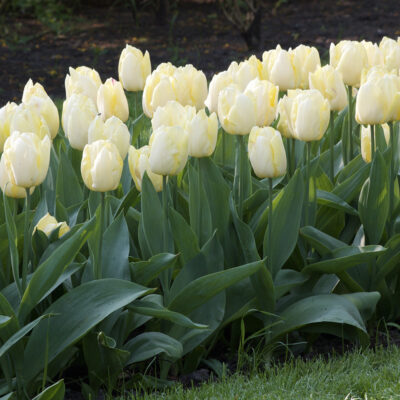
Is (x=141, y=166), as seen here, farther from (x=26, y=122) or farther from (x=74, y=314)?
(x=74, y=314)

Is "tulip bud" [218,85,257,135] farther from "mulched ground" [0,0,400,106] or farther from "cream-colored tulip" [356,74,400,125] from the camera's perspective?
"mulched ground" [0,0,400,106]

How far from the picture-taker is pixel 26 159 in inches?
77.6

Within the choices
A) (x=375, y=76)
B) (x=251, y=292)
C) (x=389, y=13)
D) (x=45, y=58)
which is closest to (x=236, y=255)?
(x=251, y=292)

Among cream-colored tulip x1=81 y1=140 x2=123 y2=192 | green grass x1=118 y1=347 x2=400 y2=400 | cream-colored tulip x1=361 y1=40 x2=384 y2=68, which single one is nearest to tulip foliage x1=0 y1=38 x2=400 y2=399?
cream-colored tulip x1=81 y1=140 x2=123 y2=192

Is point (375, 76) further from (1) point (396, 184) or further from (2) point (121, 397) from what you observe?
(2) point (121, 397)

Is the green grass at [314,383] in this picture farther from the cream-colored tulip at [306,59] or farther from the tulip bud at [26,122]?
the cream-colored tulip at [306,59]

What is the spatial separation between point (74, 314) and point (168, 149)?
524 mm

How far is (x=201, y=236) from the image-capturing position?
2.48 metres

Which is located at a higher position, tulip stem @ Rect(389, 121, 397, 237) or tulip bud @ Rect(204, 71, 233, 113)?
tulip bud @ Rect(204, 71, 233, 113)

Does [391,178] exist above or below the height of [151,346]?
above

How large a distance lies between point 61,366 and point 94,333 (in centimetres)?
15

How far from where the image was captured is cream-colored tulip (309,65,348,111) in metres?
2.68

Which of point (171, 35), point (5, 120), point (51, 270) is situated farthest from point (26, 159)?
point (171, 35)

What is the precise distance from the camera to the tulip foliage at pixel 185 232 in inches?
83.4
